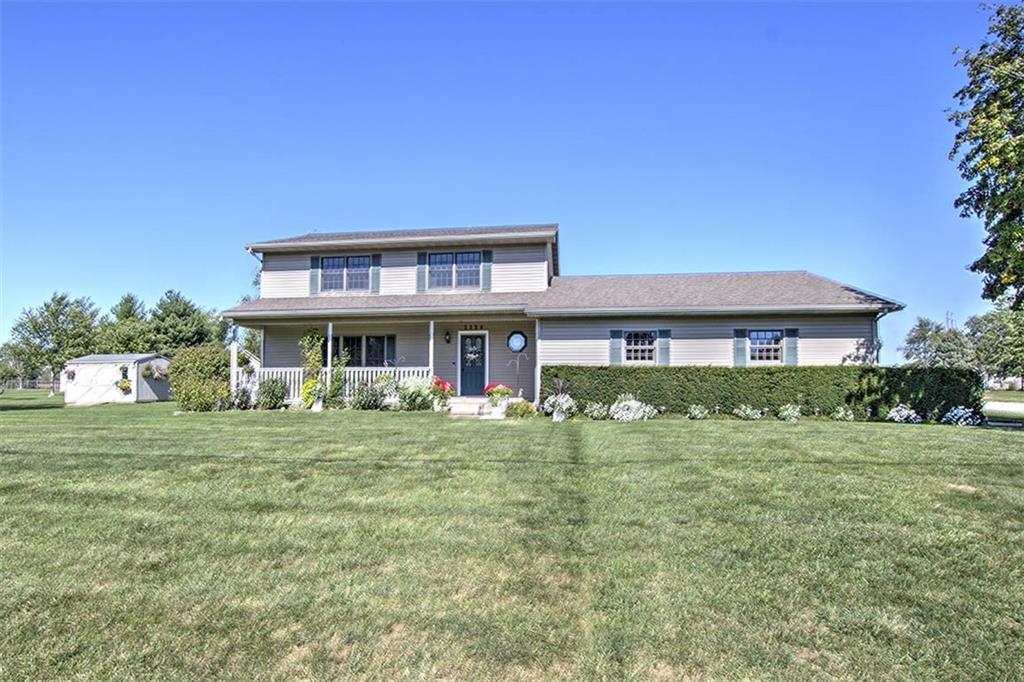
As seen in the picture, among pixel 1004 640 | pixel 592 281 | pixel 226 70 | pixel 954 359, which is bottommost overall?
pixel 1004 640

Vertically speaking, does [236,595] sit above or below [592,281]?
below

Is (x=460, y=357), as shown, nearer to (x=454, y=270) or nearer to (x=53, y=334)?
(x=454, y=270)

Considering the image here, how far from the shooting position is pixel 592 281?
1902cm

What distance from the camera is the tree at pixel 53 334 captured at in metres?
29.8

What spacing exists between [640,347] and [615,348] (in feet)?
2.35

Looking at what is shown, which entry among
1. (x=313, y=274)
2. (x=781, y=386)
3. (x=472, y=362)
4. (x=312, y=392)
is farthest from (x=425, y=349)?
(x=781, y=386)

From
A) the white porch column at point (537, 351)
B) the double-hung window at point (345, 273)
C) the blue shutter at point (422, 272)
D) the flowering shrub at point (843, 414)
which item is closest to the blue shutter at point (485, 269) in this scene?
the blue shutter at point (422, 272)

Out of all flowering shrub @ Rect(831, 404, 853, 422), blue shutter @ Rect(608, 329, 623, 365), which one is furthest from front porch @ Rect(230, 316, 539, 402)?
flowering shrub @ Rect(831, 404, 853, 422)

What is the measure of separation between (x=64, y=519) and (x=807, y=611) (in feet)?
19.3

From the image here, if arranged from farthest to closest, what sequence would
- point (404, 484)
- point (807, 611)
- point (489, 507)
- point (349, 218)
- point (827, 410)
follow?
point (349, 218), point (827, 410), point (404, 484), point (489, 507), point (807, 611)

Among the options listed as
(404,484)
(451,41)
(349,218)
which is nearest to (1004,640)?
(404,484)

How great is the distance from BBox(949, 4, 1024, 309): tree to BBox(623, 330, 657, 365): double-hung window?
7795mm

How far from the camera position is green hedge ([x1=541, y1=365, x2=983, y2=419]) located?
13.2 m

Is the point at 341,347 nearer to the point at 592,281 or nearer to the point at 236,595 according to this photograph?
the point at 592,281
